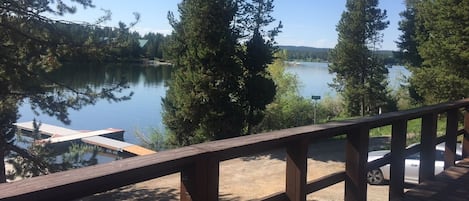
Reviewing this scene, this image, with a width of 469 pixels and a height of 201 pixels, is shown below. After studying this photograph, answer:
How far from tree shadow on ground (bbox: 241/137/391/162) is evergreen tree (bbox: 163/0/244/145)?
1.60 meters

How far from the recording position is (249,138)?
2.24 meters

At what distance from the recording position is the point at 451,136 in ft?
15.7

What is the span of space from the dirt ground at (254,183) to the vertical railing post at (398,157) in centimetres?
669

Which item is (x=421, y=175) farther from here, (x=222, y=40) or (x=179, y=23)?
(x=179, y=23)

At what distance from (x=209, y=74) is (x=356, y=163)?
13.7m

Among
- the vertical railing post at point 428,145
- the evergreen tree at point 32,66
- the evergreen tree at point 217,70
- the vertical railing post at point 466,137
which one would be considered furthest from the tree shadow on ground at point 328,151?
the vertical railing post at point 428,145

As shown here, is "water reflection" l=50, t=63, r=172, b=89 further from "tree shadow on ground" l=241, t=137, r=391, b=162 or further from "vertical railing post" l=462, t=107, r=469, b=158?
"vertical railing post" l=462, t=107, r=469, b=158

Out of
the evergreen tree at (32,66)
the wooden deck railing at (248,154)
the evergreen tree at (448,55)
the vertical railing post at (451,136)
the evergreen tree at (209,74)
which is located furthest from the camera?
the evergreen tree at (448,55)

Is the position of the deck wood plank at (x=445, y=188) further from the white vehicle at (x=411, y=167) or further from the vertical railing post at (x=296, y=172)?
the white vehicle at (x=411, y=167)

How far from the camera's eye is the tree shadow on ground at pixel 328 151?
17188 mm

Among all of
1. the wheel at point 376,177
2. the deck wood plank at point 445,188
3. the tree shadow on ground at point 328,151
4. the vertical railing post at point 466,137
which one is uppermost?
the vertical railing post at point 466,137

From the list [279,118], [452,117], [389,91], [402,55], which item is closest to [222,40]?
[279,118]

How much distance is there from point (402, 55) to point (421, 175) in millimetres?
27995

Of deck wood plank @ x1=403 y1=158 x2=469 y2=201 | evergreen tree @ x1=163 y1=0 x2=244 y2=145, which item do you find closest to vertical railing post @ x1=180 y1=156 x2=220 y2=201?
deck wood plank @ x1=403 y1=158 x2=469 y2=201
